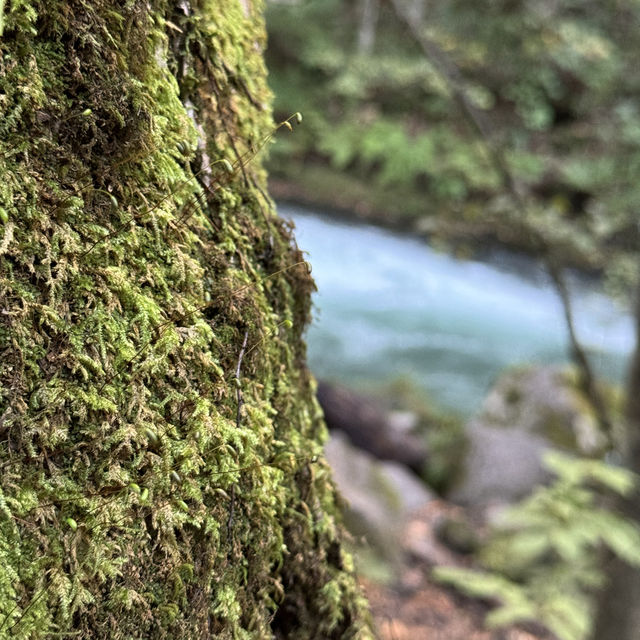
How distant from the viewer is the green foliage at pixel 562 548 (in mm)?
2740

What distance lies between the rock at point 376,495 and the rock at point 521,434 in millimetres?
696

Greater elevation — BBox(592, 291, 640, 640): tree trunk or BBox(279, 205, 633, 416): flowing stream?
BBox(592, 291, 640, 640): tree trunk

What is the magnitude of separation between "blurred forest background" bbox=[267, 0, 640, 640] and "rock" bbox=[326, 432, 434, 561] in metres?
0.46

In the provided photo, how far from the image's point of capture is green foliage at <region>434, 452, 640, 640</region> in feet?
8.99

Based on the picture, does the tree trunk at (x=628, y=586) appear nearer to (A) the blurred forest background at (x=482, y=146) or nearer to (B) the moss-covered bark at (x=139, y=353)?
(A) the blurred forest background at (x=482, y=146)

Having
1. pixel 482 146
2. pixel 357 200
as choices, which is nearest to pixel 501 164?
pixel 482 146

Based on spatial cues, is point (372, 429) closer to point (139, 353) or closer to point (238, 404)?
point (238, 404)

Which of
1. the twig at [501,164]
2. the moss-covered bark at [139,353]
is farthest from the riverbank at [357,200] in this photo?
the moss-covered bark at [139,353]

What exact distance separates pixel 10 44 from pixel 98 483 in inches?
24.6

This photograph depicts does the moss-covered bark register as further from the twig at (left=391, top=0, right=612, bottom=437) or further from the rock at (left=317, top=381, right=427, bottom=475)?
the rock at (left=317, top=381, right=427, bottom=475)

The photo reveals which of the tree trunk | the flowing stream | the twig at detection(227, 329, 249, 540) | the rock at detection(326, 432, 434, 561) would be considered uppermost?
the twig at detection(227, 329, 249, 540)

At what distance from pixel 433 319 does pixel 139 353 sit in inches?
476

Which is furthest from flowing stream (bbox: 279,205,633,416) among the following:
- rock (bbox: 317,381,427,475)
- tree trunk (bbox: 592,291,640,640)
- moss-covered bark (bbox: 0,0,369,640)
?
moss-covered bark (bbox: 0,0,369,640)

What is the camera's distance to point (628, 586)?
3174 millimetres
